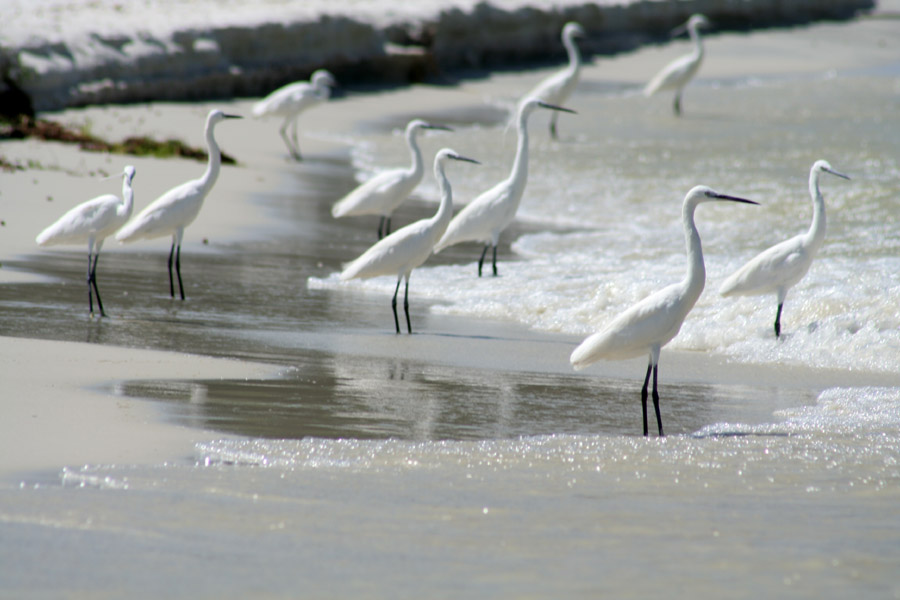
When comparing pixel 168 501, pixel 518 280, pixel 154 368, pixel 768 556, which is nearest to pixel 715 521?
pixel 768 556

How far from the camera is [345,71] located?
2569 centimetres

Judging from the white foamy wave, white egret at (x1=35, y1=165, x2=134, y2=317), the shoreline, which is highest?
the shoreline

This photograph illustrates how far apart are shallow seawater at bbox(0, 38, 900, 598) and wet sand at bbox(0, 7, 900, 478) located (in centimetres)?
4

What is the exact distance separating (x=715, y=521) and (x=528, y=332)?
14.4 ft

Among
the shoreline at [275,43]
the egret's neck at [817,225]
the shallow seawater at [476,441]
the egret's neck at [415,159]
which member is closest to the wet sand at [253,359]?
the shallow seawater at [476,441]

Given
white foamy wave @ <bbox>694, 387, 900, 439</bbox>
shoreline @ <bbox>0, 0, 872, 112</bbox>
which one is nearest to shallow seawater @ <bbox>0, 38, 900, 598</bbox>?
white foamy wave @ <bbox>694, 387, 900, 439</bbox>

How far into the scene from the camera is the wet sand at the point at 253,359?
5277 millimetres

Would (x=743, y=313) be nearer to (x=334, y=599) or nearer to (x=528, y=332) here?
(x=528, y=332)

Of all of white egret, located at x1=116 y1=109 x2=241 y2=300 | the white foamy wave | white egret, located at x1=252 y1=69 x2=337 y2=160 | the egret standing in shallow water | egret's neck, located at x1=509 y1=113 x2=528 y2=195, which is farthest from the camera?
white egret, located at x1=252 y1=69 x2=337 y2=160

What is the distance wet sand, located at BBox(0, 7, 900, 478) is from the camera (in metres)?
5.28

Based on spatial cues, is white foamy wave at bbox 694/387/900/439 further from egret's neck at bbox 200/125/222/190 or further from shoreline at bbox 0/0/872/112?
shoreline at bbox 0/0/872/112

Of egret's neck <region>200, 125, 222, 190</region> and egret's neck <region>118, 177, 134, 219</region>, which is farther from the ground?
egret's neck <region>200, 125, 222, 190</region>

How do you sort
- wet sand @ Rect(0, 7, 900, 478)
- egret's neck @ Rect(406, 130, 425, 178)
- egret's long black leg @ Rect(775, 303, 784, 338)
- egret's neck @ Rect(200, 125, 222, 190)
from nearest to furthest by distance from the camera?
wet sand @ Rect(0, 7, 900, 478), egret's long black leg @ Rect(775, 303, 784, 338), egret's neck @ Rect(200, 125, 222, 190), egret's neck @ Rect(406, 130, 425, 178)

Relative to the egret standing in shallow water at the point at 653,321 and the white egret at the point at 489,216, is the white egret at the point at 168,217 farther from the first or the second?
the egret standing in shallow water at the point at 653,321
